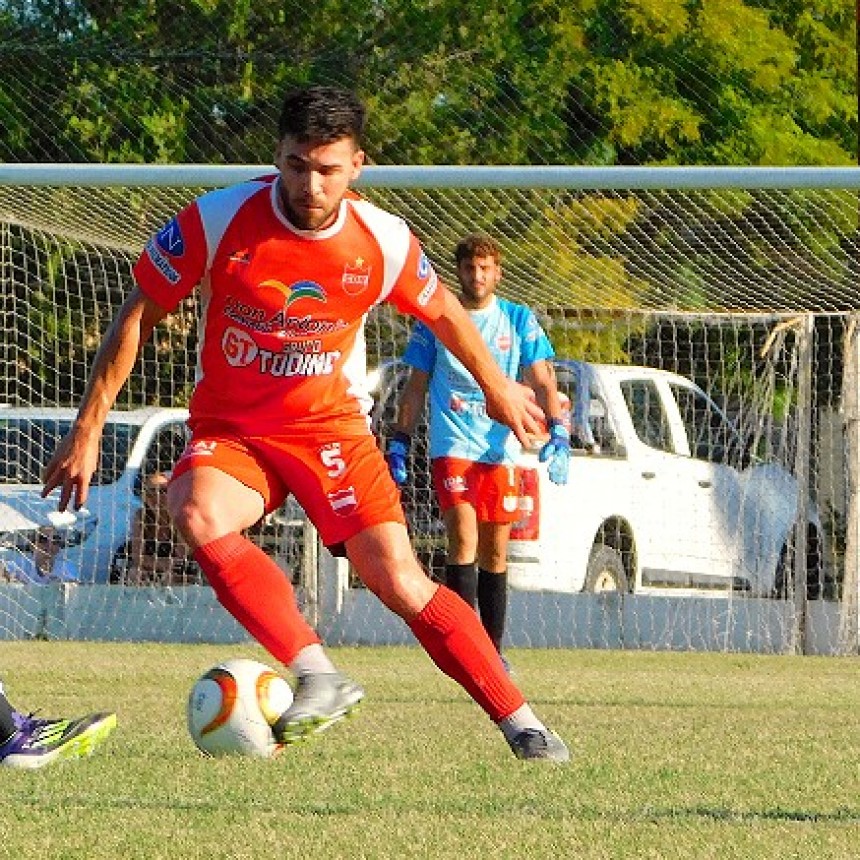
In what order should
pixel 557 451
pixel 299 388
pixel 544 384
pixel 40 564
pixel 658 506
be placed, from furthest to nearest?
1. pixel 658 506
2. pixel 40 564
3. pixel 544 384
4. pixel 557 451
5. pixel 299 388

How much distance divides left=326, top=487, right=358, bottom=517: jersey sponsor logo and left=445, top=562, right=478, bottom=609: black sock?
12.8 feet

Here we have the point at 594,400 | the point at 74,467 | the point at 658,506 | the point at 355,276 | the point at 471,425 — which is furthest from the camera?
the point at 658,506

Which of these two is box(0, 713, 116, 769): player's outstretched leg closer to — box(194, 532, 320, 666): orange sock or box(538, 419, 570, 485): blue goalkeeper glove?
box(194, 532, 320, 666): orange sock

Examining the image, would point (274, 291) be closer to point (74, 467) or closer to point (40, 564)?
point (74, 467)

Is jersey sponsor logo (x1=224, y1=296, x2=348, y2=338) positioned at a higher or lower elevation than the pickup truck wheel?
higher

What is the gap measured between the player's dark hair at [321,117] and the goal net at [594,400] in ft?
20.8

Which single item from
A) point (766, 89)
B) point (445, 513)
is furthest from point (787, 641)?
point (766, 89)

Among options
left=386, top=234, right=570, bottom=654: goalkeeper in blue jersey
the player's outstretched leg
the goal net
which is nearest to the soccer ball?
the player's outstretched leg

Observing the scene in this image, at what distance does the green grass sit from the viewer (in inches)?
178

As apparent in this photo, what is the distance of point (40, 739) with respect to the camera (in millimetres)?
5887

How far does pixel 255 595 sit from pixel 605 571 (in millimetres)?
8208

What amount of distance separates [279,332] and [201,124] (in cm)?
1131

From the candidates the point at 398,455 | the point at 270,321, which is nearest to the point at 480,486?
the point at 398,455

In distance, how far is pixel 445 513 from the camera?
10055mm
